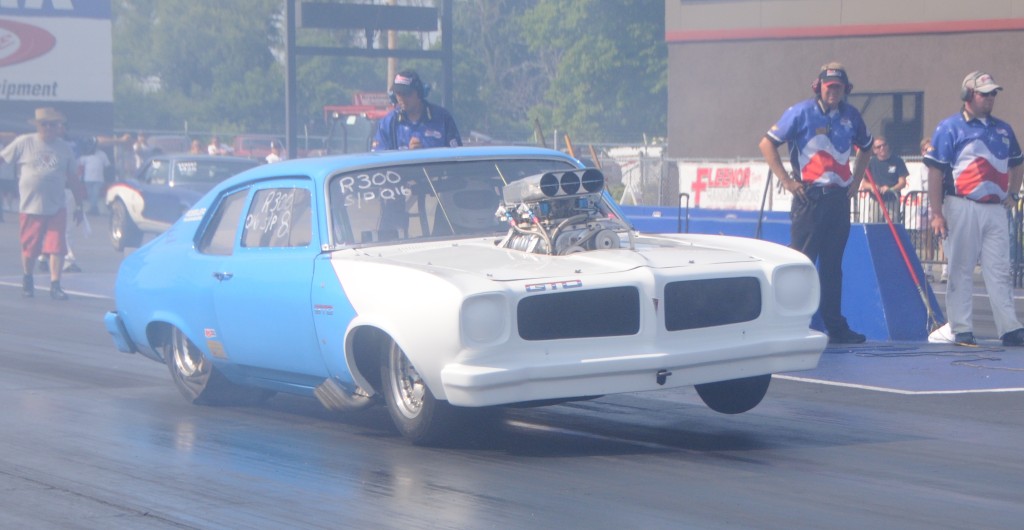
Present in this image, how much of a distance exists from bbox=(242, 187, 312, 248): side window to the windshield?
22cm

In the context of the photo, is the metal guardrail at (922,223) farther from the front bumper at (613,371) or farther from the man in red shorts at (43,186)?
the front bumper at (613,371)

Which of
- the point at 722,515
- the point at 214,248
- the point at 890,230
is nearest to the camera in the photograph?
the point at 722,515

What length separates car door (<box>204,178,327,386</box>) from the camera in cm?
739

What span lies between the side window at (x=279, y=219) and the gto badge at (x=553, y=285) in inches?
63.2

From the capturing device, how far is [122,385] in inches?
375

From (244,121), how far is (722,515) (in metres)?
63.6

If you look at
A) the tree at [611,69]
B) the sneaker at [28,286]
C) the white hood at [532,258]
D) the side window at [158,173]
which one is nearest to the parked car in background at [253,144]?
the tree at [611,69]

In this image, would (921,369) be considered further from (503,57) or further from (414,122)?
(503,57)

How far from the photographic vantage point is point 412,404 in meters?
6.98

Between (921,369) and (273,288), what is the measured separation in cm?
425

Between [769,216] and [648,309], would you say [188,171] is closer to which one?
[769,216]

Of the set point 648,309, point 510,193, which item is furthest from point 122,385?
point 648,309

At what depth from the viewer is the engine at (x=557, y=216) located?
23.7ft

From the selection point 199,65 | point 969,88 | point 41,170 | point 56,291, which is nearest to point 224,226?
point 969,88
